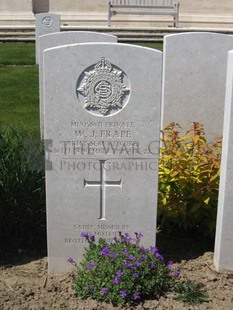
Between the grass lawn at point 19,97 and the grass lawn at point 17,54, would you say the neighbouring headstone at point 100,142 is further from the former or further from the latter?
the grass lawn at point 17,54

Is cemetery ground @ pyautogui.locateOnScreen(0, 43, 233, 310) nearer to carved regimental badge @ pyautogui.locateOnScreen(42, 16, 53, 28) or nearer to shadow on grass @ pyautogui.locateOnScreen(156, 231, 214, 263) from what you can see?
shadow on grass @ pyautogui.locateOnScreen(156, 231, 214, 263)

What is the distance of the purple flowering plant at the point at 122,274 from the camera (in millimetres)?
3248

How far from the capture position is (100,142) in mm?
3504

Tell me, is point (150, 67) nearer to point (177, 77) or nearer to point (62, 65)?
point (62, 65)

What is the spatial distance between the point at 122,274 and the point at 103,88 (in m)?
1.12

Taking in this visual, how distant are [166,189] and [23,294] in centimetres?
126

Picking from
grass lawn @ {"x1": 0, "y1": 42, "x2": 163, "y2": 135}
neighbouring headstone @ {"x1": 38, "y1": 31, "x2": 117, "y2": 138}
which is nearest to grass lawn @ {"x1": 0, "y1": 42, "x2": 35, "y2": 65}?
grass lawn @ {"x1": 0, "y1": 42, "x2": 163, "y2": 135}

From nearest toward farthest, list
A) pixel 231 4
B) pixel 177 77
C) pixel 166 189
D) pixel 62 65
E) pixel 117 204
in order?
pixel 62 65, pixel 117 204, pixel 166 189, pixel 177 77, pixel 231 4

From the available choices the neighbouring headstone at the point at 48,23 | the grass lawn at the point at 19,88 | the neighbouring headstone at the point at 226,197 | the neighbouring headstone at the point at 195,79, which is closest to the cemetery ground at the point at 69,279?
the neighbouring headstone at the point at 226,197

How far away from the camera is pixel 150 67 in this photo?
3357mm

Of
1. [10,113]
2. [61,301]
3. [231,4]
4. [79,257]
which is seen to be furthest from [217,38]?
[231,4]

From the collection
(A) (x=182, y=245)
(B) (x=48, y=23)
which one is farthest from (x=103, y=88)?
(B) (x=48, y=23)

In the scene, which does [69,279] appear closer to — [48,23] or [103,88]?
[103,88]

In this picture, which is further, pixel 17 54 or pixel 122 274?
pixel 17 54
